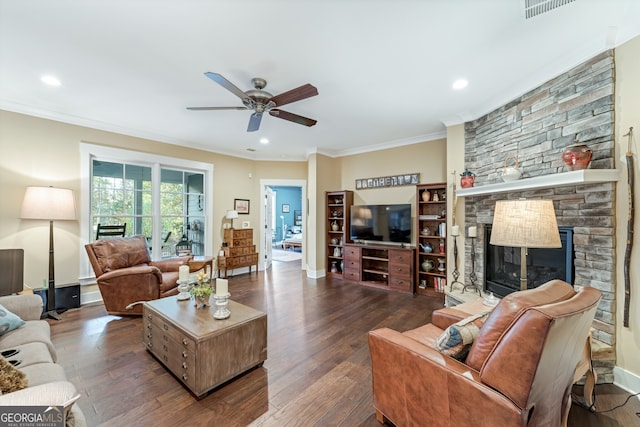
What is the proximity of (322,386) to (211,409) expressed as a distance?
0.79 meters

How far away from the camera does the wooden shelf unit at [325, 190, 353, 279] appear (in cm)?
553

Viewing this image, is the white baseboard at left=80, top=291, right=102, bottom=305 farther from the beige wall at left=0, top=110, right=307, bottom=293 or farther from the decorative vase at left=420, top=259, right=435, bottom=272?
the decorative vase at left=420, top=259, right=435, bottom=272

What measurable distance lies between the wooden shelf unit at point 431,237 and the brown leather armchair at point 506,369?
2.99 m

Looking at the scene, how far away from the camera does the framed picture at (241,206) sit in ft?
19.2

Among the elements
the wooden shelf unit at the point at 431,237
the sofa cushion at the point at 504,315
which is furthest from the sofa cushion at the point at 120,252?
the wooden shelf unit at the point at 431,237

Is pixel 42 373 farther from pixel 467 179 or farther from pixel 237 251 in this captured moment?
pixel 467 179

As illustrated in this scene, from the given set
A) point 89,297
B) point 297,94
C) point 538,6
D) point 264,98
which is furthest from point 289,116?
point 89,297

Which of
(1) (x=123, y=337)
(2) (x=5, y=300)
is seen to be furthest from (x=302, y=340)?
(2) (x=5, y=300)

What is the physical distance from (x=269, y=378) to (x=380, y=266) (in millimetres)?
3521

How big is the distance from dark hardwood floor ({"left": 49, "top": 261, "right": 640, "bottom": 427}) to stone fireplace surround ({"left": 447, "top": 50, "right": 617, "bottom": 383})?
2.64ft

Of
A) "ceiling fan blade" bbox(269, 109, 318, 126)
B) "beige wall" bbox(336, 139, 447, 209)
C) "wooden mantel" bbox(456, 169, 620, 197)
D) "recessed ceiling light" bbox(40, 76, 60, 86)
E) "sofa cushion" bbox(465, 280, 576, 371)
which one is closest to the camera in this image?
"sofa cushion" bbox(465, 280, 576, 371)

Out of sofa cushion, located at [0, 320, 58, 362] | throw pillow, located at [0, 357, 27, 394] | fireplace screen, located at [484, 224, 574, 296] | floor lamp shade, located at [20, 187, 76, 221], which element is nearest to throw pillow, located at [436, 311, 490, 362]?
fireplace screen, located at [484, 224, 574, 296]

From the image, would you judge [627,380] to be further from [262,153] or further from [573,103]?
[262,153]

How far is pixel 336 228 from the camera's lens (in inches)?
225
